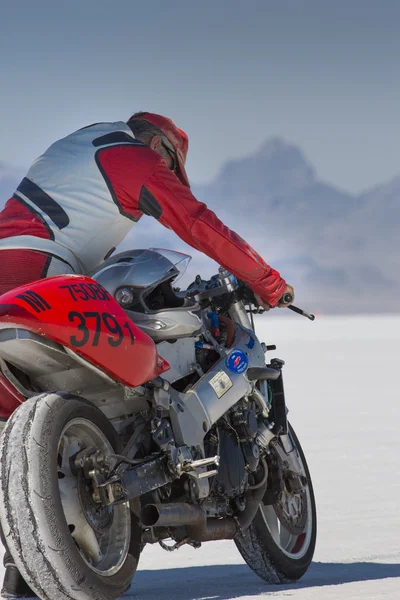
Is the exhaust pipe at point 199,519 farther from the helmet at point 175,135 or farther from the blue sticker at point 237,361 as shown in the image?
the helmet at point 175,135

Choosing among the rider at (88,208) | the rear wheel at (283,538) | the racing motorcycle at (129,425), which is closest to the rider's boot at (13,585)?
the rider at (88,208)

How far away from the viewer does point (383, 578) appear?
534 centimetres

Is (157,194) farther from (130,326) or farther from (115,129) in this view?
(130,326)

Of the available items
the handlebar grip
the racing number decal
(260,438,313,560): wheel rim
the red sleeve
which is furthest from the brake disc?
the racing number decal

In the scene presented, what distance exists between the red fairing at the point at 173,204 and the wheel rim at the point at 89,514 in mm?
1217

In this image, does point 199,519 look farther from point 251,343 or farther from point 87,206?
point 87,206

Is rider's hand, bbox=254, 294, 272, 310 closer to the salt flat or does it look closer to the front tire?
the salt flat

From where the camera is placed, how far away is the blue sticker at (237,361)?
550cm

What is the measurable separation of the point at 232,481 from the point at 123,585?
1094 millimetres

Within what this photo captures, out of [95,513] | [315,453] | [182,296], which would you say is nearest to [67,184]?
[182,296]

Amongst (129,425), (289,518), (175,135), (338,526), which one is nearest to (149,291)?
(129,425)

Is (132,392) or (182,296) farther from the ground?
(182,296)

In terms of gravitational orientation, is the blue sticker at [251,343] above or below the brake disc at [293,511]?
above

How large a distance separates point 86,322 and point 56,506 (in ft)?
2.38
